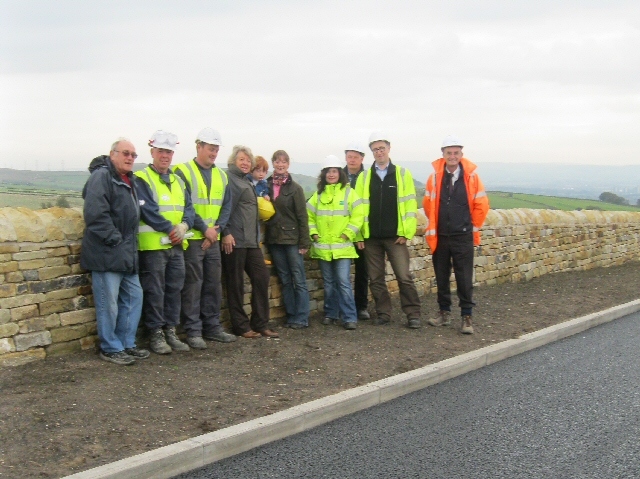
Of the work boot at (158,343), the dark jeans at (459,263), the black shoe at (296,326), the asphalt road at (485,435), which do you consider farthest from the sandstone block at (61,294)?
the dark jeans at (459,263)

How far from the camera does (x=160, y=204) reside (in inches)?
268

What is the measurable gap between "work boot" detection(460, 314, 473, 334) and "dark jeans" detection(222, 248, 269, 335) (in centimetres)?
225

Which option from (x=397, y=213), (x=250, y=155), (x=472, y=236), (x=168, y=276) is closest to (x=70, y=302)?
(x=168, y=276)

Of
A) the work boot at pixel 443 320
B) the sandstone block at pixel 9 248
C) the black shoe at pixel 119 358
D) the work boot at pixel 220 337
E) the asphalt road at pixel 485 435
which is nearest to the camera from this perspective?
the asphalt road at pixel 485 435

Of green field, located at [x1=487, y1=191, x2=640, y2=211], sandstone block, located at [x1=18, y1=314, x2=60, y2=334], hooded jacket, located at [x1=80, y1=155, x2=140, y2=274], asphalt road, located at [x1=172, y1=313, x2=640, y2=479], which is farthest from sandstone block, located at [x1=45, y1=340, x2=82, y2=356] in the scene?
green field, located at [x1=487, y1=191, x2=640, y2=211]

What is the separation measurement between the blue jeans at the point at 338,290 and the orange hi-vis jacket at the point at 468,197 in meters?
1.06

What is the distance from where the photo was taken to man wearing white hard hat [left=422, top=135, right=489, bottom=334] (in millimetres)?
8422

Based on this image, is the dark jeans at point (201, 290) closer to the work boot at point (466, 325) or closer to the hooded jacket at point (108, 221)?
the hooded jacket at point (108, 221)

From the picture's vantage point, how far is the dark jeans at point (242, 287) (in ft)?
25.3

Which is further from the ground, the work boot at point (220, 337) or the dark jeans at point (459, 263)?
the dark jeans at point (459, 263)

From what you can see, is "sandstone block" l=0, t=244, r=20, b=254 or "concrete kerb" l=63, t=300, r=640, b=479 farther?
"sandstone block" l=0, t=244, r=20, b=254

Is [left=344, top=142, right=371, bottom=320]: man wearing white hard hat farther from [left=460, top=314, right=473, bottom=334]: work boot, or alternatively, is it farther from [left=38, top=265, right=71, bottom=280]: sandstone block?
[left=38, top=265, right=71, bottom=280]: sandstone block

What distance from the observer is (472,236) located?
8.55 metres

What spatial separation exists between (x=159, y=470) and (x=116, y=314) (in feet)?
7.95
